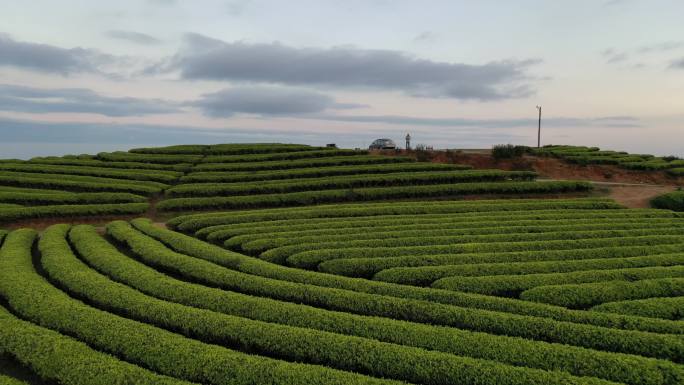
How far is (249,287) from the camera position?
45.5ft

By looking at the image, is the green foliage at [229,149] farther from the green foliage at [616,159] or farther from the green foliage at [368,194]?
the green foliage at [616,159]

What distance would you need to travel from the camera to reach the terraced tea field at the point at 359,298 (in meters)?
9.07

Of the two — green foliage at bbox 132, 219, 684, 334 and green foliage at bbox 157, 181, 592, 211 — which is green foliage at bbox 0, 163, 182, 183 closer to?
green foliage at bbox 157, 181, 592, 211

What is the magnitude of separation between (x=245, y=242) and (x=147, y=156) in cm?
2584

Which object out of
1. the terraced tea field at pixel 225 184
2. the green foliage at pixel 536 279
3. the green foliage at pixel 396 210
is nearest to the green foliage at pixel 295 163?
the terraced tea field at pixel 225 184

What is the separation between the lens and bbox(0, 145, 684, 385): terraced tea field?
9.07 metres

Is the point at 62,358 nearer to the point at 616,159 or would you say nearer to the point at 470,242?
the point at 470,242

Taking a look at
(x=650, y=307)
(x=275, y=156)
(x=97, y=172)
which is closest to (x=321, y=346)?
(x=650, y=307)

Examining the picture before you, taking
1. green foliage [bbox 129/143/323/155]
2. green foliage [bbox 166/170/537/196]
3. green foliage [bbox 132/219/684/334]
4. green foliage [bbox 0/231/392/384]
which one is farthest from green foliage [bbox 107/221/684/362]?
green foliage [bbox 129/143/323/155]

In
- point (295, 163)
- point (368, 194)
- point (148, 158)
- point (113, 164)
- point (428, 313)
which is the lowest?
point (428, 313)

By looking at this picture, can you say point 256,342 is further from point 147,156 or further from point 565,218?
point 147,156

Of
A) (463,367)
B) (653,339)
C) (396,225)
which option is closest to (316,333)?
(463,367)

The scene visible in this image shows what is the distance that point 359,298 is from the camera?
12.6 meters

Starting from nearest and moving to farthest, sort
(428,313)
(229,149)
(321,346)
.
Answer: (321,346), (428,313), (229,149)
